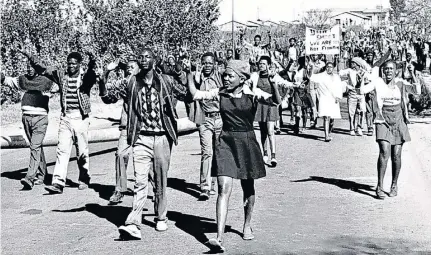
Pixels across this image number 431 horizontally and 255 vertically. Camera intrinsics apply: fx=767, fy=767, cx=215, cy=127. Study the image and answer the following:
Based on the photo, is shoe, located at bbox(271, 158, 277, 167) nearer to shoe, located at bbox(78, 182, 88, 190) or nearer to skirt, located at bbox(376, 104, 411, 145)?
skirt, located at bbox(376, 104, 411, 145)

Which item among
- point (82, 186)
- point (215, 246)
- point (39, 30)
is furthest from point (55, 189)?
point (39, 30)

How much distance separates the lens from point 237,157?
755 cm

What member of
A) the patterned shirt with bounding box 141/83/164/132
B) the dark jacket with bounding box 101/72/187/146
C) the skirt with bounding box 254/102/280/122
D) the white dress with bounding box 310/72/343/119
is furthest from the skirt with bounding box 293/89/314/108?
the patterned shirt with bounding box 141/83/164/132

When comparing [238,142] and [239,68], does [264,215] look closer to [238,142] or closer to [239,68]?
[238,142]

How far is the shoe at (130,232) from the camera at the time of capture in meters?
7.74

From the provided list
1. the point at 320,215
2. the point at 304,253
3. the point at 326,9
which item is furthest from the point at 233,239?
the point at 326,9

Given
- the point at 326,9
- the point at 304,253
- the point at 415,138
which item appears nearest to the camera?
the point at 304,253

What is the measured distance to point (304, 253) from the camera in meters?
7.29

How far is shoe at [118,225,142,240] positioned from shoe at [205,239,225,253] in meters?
0.85

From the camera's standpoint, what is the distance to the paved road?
25.1 ft

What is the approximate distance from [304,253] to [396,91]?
12.6 feet

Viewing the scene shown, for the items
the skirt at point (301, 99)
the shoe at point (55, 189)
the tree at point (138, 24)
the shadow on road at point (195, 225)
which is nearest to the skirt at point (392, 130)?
the shadow on road at point (195, 225)

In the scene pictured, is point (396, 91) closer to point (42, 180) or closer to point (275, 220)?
point (275, 220)

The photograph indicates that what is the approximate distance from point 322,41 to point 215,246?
15986mm
